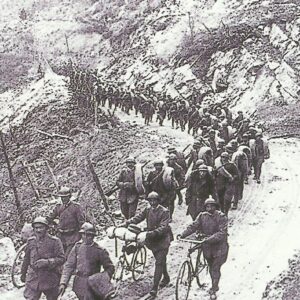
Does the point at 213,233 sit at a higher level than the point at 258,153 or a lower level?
higher

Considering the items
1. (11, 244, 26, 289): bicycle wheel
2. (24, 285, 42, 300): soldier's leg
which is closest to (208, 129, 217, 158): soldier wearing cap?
(11, 244, 26, 289): bicycle wheel

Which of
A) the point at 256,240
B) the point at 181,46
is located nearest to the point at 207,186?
the point at 256,240

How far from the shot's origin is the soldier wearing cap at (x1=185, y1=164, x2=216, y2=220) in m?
11.3

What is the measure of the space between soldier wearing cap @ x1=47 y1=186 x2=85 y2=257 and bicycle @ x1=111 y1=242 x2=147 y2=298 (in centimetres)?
84

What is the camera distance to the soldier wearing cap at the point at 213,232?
8.66 meters

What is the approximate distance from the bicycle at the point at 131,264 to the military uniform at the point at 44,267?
156cm

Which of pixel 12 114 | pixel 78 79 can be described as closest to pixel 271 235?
pixel 78 79

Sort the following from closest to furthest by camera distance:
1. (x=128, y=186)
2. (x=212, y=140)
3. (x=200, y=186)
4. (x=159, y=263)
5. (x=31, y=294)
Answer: (x=31, y=294)
(x=159, y=263)
(x=200, y=186)
(x=128, y=186)
(x=212, y=140)

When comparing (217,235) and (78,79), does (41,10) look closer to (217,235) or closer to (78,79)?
(78,79)

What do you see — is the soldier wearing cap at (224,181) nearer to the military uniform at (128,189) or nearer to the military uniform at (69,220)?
the military uniform at (128,189)

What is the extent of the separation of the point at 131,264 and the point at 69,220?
1331mm

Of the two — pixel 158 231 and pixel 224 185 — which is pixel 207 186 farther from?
pixel 158 231

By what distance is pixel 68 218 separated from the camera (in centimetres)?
920

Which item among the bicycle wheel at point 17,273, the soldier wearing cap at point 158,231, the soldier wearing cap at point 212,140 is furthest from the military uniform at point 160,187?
the soldier wearing cap at point 212,140
